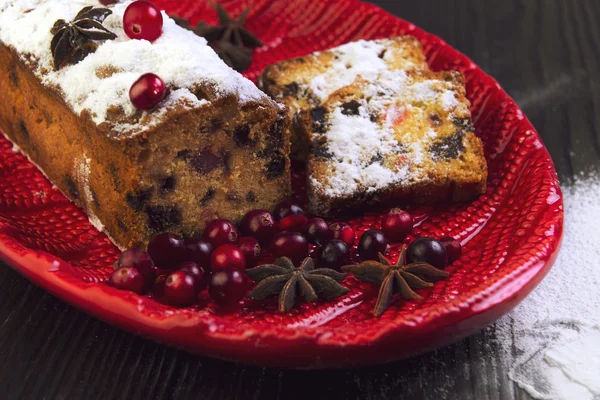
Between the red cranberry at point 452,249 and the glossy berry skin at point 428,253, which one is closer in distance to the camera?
the glossy berry skin at point 428,253

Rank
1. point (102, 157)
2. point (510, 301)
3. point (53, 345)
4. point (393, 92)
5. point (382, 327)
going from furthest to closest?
1. point (393, 92)
2. point (102, 157)
3. point (53, 345)
4. point (510, 301)
5. point (382, 327)

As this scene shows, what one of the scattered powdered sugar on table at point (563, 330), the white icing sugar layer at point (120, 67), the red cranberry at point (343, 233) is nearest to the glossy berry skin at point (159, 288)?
the white icing sugar layer at point (120, 67)

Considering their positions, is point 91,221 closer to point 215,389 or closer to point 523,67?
point 215,389

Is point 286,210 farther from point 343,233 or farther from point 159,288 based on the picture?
point 159,288

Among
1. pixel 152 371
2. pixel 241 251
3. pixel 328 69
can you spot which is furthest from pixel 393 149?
pixel 152 371

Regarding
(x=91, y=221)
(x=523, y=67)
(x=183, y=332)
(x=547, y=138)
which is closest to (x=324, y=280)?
(x=183, y=332)

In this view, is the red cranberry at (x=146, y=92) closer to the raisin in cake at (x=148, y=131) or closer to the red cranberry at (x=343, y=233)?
the raisin in cake at (x=148, y=131)
